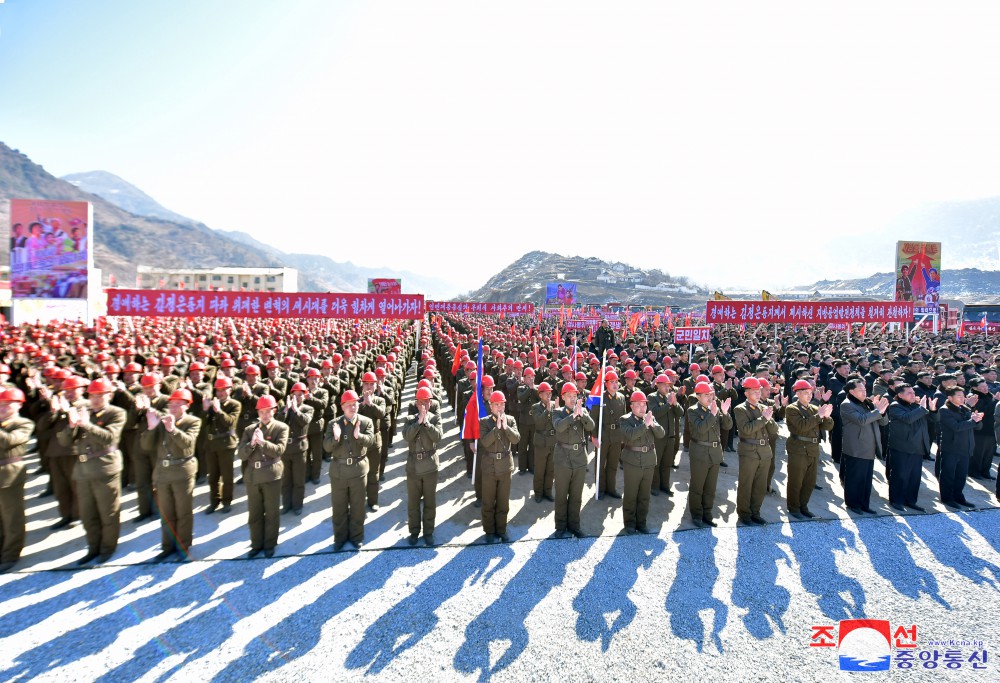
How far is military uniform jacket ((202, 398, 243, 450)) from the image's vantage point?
703cm

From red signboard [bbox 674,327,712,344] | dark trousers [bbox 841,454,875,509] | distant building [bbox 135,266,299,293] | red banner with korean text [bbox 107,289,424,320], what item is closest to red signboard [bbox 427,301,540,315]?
red signboard [bbox 674,327,712,344]

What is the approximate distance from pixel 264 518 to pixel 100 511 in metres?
1.75

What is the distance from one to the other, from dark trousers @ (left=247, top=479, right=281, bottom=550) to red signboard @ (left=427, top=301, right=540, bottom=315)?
61.4 ft

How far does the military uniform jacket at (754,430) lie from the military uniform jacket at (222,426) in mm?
7018

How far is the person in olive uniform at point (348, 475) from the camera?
5887mm

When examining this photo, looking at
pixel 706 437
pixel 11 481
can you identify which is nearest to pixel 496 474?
pixel 706 437

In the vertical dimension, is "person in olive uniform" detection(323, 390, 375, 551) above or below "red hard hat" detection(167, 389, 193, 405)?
below

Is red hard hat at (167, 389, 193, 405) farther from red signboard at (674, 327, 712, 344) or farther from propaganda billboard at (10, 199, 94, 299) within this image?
propaganda billboard at (10, 199, 94, 299)

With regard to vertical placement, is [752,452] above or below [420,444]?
below

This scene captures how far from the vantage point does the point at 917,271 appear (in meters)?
29.4

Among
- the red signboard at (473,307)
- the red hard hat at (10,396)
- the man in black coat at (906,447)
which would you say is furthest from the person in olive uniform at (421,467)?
the red signboard at (473,307)

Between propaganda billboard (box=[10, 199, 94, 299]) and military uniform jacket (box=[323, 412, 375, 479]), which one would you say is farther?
propaganda billboard (box=[10, 199, 94, 299])

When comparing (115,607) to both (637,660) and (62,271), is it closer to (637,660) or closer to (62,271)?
(637,660)

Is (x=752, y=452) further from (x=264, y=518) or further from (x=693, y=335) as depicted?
(x=693, y=335)
